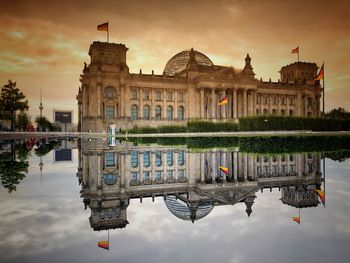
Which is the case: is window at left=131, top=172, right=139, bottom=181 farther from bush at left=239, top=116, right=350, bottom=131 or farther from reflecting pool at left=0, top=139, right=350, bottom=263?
bush at left=239, top=116, right=350, bottom=131

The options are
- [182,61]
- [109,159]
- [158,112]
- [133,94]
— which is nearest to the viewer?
[109,159]

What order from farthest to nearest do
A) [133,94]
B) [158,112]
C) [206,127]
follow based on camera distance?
[158,112]
[133,94]
[206,127]

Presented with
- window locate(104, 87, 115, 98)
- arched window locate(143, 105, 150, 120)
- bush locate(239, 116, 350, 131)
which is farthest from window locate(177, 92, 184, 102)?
bush locate(239, 116, 350, 131)

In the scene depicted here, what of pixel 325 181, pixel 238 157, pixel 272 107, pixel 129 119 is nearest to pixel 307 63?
pixel 272 107

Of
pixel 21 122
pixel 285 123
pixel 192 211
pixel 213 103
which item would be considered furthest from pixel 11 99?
pixel 192 211

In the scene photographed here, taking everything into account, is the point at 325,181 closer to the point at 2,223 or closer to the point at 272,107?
the point at 2,223

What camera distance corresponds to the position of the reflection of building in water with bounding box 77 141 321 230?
8.69 metres

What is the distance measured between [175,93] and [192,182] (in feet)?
221

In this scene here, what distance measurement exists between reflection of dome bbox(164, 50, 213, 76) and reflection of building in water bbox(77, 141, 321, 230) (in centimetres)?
6578

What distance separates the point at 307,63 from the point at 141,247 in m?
109

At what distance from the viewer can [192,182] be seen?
14.8 meters

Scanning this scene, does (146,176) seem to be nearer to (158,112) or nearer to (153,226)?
(153,226)

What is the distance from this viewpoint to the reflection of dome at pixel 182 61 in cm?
8900

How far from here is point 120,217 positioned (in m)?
7.82
